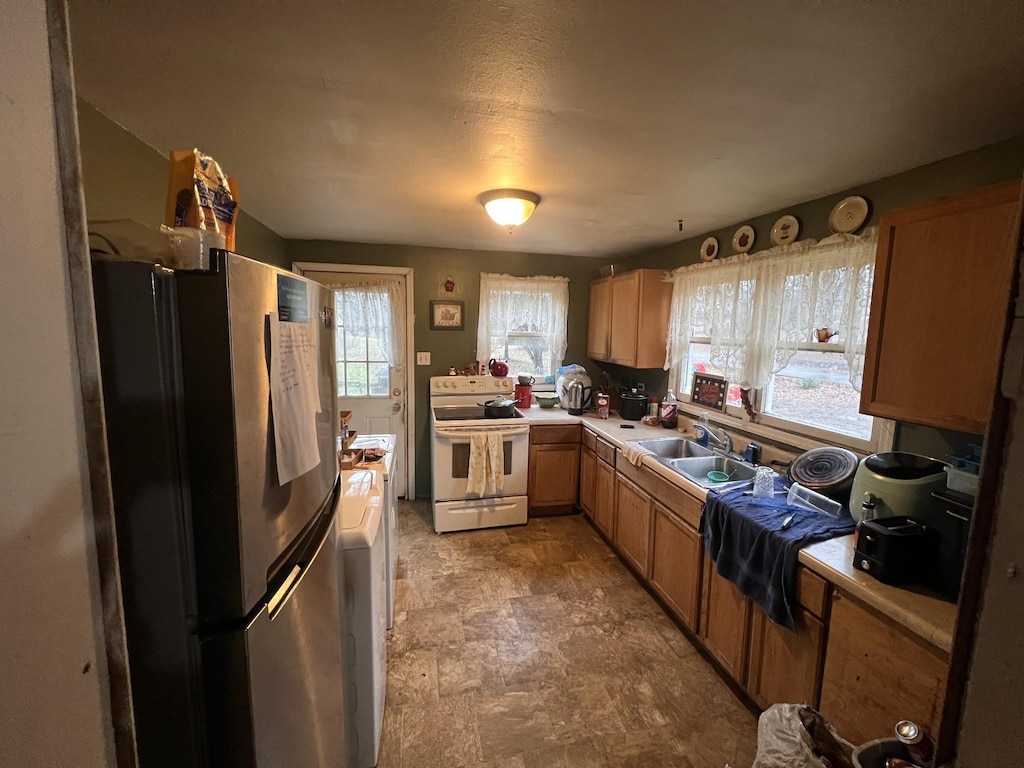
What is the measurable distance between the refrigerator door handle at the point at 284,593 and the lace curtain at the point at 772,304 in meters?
2.25

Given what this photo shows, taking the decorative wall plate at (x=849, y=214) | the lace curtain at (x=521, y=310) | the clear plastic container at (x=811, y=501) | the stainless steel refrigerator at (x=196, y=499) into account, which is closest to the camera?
the stainless steel refrigerator at (x=196, y=499)

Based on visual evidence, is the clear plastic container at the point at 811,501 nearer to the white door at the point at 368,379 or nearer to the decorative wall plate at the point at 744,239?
the decorative wall plate at the point at 744,239

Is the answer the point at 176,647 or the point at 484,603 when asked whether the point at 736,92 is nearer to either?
the point at 176,647

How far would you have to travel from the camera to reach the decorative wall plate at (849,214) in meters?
1.93

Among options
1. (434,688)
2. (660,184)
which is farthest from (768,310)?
(434,688)

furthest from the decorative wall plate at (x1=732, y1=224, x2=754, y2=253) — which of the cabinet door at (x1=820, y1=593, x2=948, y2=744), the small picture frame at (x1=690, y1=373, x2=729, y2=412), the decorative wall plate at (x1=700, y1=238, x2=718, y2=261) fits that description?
the cabinet door at (x1=820, y1=593, x2=948, y2=744)

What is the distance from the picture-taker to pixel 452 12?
929mm

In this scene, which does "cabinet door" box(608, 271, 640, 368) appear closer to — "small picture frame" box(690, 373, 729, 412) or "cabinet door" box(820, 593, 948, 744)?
"small picture frame" box(690, 373, 729, 412)

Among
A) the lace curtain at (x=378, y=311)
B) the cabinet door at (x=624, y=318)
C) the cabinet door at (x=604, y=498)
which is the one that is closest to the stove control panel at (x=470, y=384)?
the lace curtain at (x=378, y=311)

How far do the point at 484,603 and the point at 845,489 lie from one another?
74.1 inches

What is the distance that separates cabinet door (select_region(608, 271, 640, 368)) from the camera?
336cm

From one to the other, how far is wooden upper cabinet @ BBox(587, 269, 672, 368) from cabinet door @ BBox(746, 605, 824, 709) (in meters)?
1.94

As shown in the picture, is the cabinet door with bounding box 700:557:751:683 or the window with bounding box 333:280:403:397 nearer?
the cabinet door with bounding box 700:557:751:683

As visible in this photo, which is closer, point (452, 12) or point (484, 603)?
A: point (452, 12)
